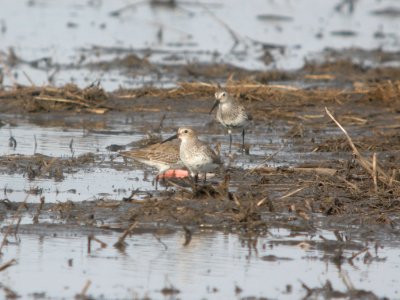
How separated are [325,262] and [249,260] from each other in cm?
63

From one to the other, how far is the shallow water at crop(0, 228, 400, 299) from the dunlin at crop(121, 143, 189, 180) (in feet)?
8.64

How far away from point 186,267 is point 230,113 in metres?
6.53

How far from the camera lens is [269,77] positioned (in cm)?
1994

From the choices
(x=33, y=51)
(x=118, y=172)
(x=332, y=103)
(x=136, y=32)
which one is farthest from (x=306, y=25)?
(x=118, y=172)

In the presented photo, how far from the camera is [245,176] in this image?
39.0 feet

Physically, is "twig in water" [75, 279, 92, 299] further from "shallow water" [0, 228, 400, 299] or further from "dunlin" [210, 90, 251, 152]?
Answer: "dunlin" [210, 90, 251, 152]

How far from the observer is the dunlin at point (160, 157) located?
39.3 ft

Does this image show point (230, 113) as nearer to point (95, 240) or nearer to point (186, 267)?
point (95, 240)

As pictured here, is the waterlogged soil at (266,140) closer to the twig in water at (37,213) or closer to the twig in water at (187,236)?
the twig in water at (187,236)

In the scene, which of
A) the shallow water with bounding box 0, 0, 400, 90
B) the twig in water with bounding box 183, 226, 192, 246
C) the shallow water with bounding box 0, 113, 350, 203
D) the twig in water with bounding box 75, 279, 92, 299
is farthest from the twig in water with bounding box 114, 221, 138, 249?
the shallow water with bounding box 0, 0, 400, 90

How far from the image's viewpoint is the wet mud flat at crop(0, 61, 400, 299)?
9.30 metres

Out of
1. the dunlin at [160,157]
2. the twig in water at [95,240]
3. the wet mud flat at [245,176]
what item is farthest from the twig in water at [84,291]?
the dunlin at [160,157]

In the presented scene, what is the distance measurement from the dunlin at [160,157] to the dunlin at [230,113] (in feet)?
7.86

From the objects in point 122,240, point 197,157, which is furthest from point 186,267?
point 197,157
